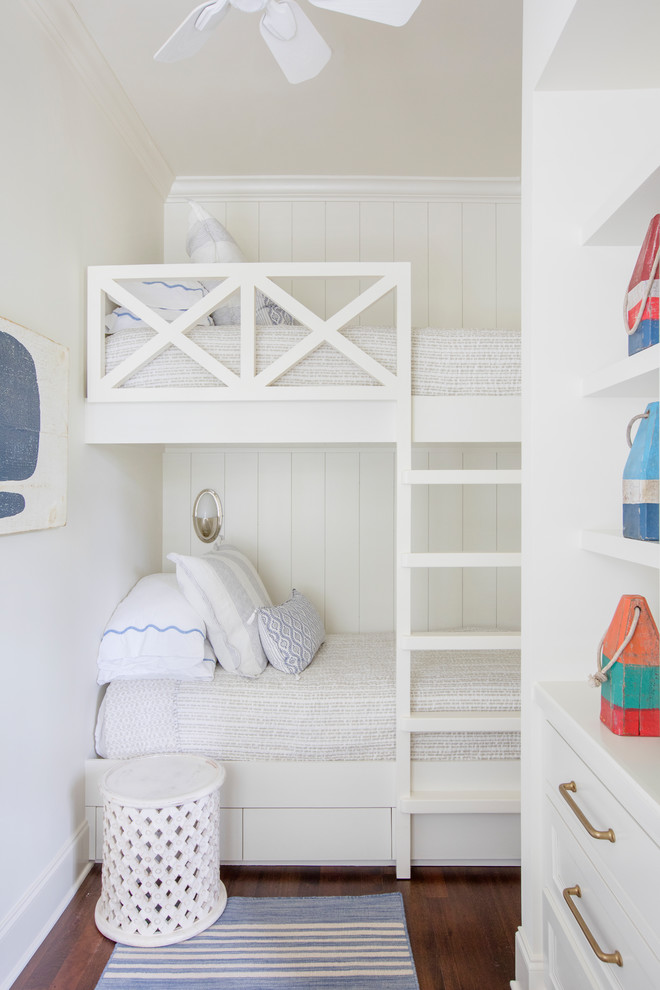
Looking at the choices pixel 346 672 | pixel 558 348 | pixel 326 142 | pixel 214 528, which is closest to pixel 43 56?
pixel 326 142

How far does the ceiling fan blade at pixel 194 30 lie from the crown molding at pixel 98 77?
1.55 ft

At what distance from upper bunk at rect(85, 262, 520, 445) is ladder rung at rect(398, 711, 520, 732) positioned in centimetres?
88

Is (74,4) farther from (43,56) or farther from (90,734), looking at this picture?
(90,734)

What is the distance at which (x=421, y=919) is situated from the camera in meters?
1.99

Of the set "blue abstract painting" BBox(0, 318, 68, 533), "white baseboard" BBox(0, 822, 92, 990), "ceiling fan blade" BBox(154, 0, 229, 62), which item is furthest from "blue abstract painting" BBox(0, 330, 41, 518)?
"white baseboard" BBox(0, 822, 92, 990)

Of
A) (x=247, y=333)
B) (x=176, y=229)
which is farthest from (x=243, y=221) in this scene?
(x=247, y=333)

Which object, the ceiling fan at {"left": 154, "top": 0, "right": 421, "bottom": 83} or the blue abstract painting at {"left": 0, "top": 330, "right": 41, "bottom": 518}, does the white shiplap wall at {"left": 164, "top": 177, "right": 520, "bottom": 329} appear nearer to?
the ceiling fan at {"left": 154, "top": 0, "right": 421, "bottom": 83}

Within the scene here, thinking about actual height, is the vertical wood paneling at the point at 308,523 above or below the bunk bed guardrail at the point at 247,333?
below

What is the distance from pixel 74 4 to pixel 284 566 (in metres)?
2.21

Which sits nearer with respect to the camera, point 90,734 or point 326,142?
point 90,734

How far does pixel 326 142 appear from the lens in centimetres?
282

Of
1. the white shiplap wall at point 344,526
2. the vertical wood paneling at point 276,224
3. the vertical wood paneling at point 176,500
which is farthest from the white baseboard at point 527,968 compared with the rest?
the vertical wood paneling at point 276,224

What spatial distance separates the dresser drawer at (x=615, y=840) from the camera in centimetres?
97

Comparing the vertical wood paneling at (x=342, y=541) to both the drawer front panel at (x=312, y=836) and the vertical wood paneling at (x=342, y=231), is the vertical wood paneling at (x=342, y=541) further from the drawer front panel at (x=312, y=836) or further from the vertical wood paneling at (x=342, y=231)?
the drawer front panel at (x=312, y=836)
